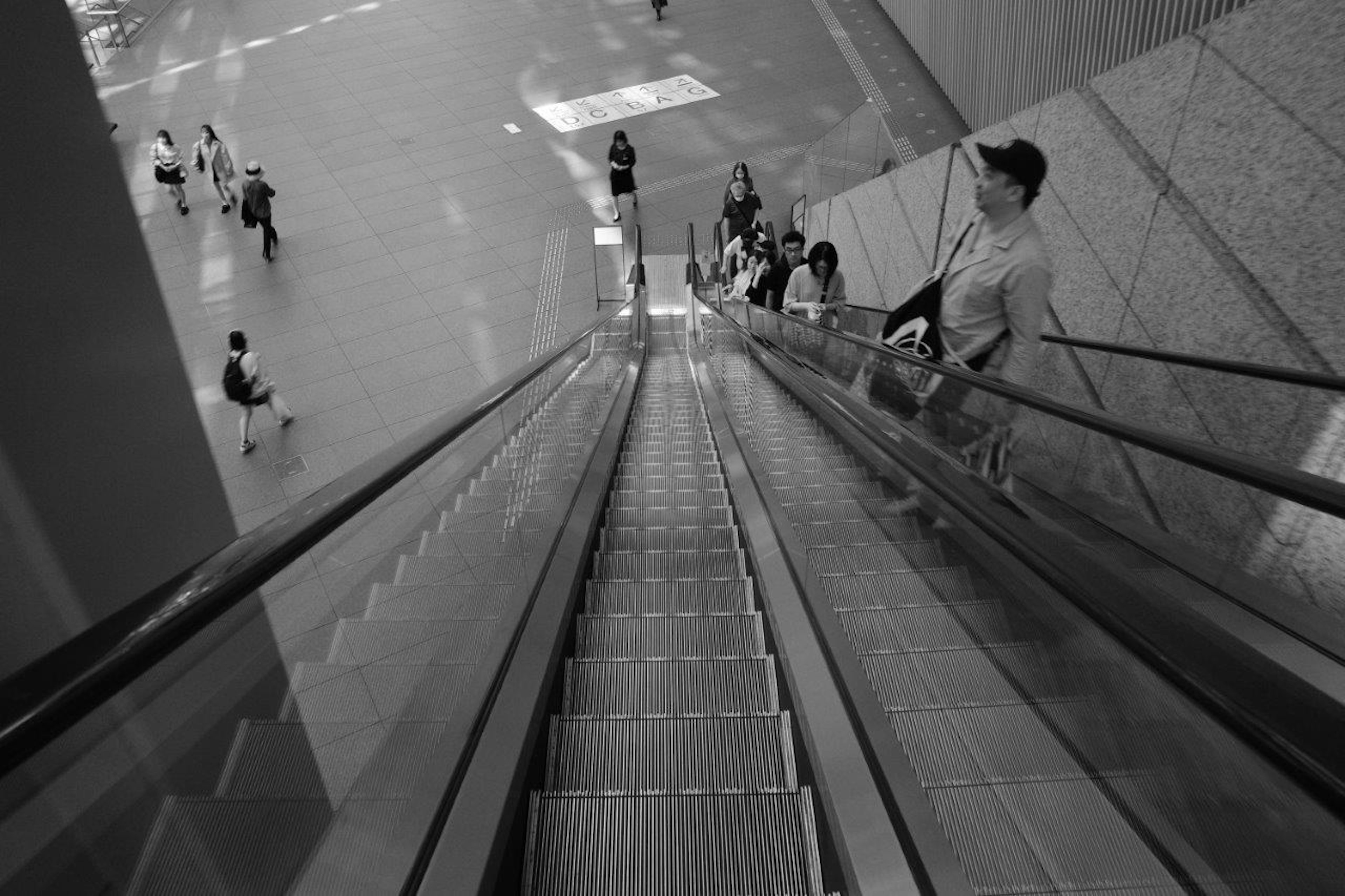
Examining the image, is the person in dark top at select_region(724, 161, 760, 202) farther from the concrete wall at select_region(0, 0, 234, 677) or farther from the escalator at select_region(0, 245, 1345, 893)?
the concrete wall at select_region(0, 0, 234, 677)

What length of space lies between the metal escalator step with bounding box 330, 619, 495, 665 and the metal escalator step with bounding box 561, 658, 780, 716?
0.37 metres

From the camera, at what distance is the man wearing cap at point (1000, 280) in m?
2.61

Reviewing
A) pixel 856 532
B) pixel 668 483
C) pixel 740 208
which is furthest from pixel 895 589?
pixel 740 208

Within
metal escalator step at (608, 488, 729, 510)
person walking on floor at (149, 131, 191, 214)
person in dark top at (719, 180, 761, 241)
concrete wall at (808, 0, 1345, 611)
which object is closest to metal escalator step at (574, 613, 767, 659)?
concrete wall at (808, 0, 1345, 611)

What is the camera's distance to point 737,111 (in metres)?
13.8

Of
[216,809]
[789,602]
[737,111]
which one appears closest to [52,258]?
[216,809]

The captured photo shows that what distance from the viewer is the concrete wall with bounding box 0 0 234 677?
2.03 m

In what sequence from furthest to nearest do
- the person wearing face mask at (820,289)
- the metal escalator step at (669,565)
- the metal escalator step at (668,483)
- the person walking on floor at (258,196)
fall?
the person walking on floor at (258,196), the person wearing face mask at (820,289), the metal escalator step at (668,483), the metal escalator step at (669,565)

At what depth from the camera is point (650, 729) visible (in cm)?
201

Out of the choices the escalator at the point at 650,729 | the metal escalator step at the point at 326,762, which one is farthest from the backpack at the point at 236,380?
the metal escalator step at the point at 326,762

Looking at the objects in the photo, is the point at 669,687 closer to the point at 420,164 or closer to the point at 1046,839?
the point at 1046,839

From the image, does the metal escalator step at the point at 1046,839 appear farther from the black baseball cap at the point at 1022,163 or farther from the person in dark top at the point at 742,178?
the person in dark top at the point at 742,178

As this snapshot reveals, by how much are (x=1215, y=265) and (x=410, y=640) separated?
3.47 metres

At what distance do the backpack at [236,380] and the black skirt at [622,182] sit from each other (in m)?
5.84
